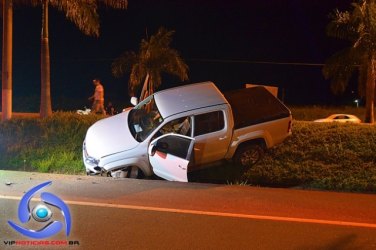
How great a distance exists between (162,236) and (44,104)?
36.1 ft

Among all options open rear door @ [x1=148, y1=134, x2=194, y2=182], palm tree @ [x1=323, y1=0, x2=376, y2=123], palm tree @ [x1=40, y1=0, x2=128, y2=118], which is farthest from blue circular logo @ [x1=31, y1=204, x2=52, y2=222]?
palm tree @ [x1=323, y1=0, x2=376, y2=123]

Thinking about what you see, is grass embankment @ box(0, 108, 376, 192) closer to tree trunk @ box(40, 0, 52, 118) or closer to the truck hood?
the truck hood

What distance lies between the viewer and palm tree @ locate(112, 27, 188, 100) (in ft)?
78.8

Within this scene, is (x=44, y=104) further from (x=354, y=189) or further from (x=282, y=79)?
(x=282, y=79)

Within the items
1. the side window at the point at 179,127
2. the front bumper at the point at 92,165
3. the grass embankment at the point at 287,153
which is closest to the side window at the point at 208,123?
the side window at the point at 179,127

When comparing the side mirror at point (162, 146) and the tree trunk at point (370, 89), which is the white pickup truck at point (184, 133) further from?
the tree trunk at point (370, 89)

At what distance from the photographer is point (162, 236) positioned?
6.23 meters

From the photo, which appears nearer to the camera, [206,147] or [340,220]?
[340,220]

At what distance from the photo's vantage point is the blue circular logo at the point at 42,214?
248 inches

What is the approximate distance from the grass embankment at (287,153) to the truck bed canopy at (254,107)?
955mm

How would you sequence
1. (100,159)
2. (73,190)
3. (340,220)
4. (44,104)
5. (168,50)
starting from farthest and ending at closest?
(168,50)
(44,104)
(100,159)
(73,190)
(340,220)

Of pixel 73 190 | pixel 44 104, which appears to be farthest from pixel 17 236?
pixel 44 104

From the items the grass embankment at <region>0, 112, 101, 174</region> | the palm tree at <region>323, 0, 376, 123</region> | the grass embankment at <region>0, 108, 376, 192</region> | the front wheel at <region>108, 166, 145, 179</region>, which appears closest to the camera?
the front wheel at <region>108, 166, 145, 179</region>

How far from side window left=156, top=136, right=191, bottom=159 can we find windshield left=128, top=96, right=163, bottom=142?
0.44 m
